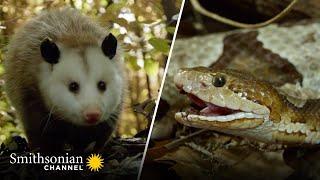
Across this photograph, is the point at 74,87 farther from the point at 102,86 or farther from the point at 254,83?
the point at 254,83

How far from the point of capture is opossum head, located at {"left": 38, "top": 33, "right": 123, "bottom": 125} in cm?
228

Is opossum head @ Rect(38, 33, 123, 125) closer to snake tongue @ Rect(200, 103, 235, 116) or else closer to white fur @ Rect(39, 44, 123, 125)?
white fur @ Rect(39, 44, 123, 125)

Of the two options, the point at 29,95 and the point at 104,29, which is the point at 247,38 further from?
the point at 29,95

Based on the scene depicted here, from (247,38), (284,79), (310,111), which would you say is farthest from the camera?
(247,38)

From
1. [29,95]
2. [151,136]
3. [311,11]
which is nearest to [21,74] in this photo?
[29,95]

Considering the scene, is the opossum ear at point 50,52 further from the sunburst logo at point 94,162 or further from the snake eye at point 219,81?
the snake eye at point 219,81

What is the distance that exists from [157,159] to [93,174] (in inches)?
10.4

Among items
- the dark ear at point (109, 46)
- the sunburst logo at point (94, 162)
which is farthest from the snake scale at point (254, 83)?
the sunburst logo at point (94, 162)

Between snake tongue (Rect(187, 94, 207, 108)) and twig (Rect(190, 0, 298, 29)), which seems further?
twig (Rect(190, 0, 298, 29))

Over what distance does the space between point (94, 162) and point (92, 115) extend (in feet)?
0.79

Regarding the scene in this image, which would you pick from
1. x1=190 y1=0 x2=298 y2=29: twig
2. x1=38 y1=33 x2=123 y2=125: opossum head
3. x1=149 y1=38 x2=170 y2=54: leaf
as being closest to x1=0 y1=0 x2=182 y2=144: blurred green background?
x1=149 y1=38 x2=170 y2=54: leaf

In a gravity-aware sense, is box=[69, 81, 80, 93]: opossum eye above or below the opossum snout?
above

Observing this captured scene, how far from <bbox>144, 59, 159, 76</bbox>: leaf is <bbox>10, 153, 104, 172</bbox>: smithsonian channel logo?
→ 385 mm

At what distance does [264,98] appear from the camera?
2389mm
